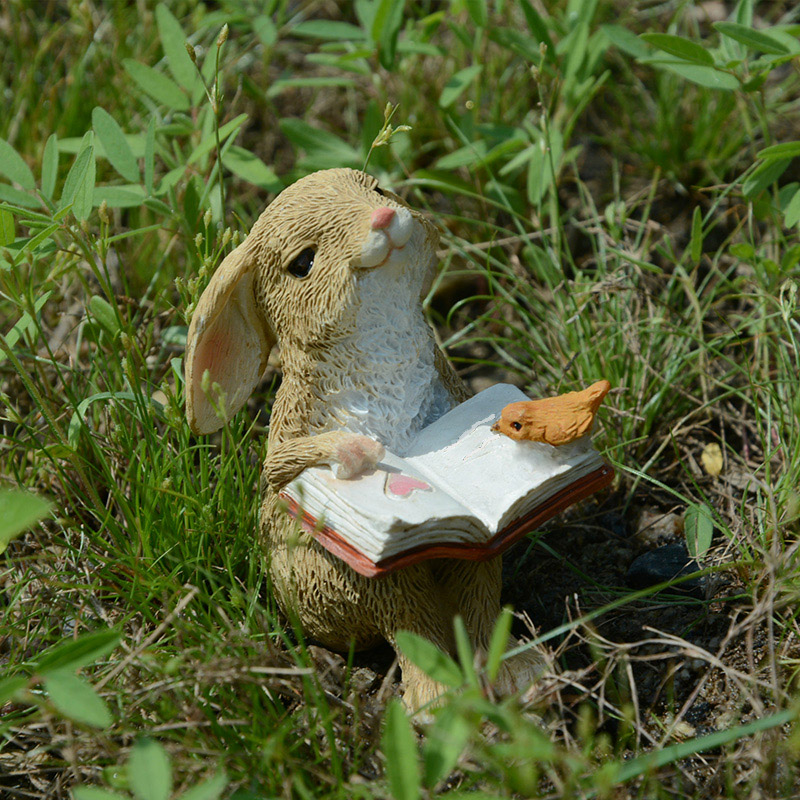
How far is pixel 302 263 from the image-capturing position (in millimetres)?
1812

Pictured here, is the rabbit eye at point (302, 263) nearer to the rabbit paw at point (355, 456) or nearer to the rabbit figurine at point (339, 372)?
the rabbit figurine at point (339, 372)

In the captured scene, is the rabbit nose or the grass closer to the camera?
the grass

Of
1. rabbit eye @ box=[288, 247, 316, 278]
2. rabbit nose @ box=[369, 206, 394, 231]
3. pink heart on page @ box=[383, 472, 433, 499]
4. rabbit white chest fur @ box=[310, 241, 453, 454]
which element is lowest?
pink heart on page @ box=[383, 472, 433, 499]

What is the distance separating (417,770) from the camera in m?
1.31

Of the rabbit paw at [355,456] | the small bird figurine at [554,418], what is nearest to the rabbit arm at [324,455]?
the rabbit paw at [355,456]

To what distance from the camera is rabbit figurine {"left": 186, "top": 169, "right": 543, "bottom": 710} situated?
1.74 metres

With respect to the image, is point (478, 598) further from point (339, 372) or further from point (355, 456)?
point (339, 372)

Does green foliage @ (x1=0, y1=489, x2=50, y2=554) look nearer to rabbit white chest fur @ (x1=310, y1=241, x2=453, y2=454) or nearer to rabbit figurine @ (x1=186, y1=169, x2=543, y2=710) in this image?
rabbit figurine @ (x1=186, y1=169, x2=543, y2=710)

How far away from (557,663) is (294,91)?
2.86 meters

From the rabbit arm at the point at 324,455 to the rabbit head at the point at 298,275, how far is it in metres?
0.16

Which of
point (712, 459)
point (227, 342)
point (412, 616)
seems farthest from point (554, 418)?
point (712, 459)

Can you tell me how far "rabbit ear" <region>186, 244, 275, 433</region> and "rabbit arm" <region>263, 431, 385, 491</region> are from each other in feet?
0.48

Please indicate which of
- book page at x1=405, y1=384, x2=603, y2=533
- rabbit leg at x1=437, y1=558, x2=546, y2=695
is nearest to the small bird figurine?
book page at x1=405, y1=384, x2=603, y2=533

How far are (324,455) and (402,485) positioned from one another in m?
0.17
